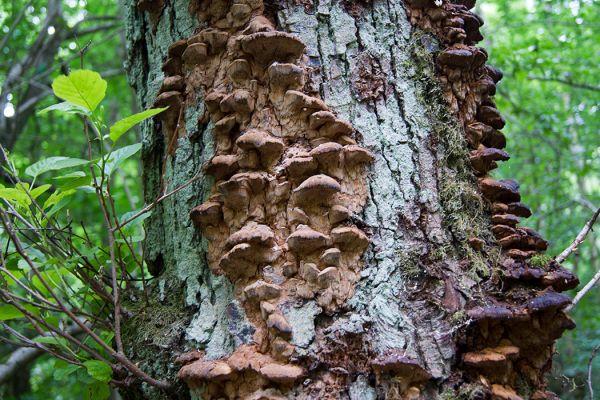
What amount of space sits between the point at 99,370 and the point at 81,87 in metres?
1.01

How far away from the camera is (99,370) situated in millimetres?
1929

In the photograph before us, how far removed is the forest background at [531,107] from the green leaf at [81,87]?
445 cm

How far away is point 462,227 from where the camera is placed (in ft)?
6.35

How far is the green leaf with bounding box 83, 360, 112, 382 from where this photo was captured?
191 centimetres

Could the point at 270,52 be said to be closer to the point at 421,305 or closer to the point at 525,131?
the point at 421,305

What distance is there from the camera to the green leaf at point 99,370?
191 cm

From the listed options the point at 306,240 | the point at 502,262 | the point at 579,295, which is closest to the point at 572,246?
the point at 579,295

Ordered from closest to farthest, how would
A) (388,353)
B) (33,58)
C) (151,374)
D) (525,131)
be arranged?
(388,353)
(151,374)
(33,58)
(525,131)

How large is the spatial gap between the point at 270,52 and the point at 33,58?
737cm

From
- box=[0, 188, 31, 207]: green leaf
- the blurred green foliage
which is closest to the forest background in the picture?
the blurred green foliage

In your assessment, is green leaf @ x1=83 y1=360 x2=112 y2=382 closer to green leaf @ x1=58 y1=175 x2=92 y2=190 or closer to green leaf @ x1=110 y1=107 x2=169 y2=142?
green leaf @ x1=58 y1=175 x2=92 y2=190

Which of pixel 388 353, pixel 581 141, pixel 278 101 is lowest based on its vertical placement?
pixel 388 353

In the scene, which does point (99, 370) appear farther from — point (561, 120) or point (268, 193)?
point (561, 120)

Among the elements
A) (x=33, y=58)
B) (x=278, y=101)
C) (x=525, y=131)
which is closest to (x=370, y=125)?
(x=278, y=101)
